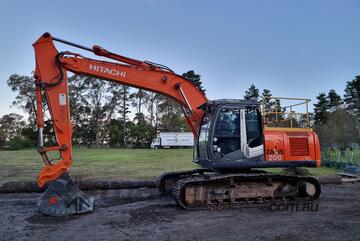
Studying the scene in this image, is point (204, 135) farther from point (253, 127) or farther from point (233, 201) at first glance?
point (233, 201)

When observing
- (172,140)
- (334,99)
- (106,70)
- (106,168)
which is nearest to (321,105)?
(334,99)

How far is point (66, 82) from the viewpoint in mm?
8977

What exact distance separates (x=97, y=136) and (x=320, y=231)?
207ft

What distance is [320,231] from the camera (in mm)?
6648

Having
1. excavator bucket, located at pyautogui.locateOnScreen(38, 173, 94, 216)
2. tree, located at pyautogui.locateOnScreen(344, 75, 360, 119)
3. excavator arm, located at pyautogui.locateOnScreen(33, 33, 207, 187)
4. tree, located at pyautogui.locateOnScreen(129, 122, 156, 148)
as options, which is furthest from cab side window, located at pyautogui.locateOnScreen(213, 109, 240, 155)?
tree, located at pyautogui.locateOnScreen(344, 75, 360, 119)

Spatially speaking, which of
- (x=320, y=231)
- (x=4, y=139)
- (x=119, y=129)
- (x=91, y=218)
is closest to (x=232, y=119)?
(x=320, y=231)

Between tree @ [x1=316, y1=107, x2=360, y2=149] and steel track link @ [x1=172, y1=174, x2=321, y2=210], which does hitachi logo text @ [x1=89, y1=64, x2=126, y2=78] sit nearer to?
steel track link @ [x1=172, y1=174, x2=321, y2=210]

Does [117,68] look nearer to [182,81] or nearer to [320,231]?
[182,81]

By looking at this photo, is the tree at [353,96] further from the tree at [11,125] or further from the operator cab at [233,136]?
the tree at [11,125]

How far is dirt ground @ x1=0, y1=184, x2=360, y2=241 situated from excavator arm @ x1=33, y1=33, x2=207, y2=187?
1396 mm

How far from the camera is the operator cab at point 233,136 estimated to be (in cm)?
909

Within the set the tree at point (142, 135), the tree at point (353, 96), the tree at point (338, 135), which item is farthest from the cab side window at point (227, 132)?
the tree at point (353, 96)

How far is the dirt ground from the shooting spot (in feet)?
20.8

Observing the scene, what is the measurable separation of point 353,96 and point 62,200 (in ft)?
222
